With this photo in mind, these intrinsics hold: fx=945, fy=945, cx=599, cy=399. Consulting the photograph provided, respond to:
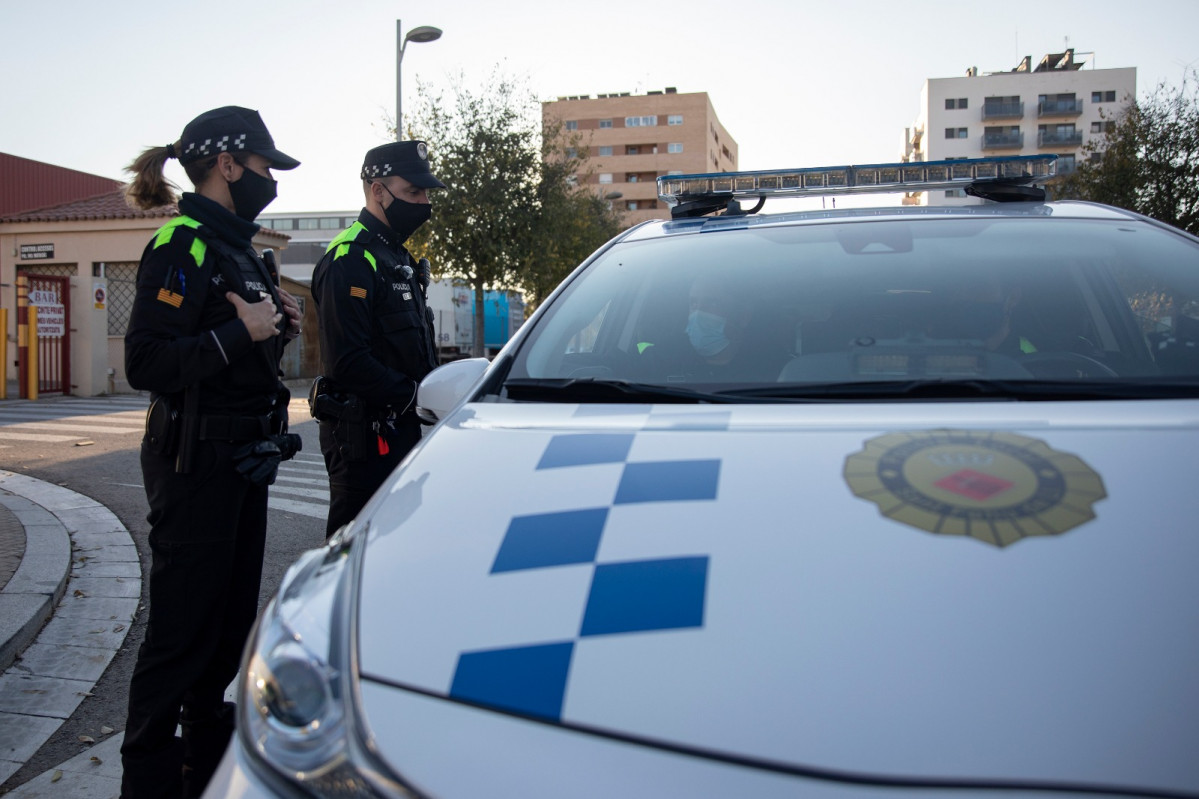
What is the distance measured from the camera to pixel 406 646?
1.21 metres

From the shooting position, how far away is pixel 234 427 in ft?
8.38

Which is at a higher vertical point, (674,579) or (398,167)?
(398,167)

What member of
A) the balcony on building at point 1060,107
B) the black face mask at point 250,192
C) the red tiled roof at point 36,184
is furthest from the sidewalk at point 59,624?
the balcony on building at point 1060,107

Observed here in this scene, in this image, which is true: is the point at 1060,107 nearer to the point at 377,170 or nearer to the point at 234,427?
the point at 377,170

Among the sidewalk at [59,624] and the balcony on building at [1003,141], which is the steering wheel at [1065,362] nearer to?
the sidewalk at [59,624]

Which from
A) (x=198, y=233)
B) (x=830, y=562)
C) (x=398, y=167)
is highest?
(x=398, y=167)

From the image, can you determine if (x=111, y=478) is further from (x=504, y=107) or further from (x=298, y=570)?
(x=504, y=107)

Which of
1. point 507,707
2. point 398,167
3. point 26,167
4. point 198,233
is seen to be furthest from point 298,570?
point 26,167

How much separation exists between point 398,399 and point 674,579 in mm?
2249

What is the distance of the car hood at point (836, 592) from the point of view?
1003 mm

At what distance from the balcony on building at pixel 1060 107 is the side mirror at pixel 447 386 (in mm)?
86273

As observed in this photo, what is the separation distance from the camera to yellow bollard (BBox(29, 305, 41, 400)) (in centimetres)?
1509

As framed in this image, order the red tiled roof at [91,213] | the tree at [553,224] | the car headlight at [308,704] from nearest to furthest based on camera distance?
the car headlight at [308,704], the red tiled roof at [91,213], the tree at [553,224]

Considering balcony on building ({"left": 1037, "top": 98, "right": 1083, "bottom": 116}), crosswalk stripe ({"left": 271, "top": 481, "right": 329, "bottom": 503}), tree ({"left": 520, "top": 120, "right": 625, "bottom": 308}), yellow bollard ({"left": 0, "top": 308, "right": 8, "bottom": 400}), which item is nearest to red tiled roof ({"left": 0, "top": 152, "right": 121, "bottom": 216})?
yellow bollard ({"left": 0, "top": 308, "right": 8, "bottom": 400})
